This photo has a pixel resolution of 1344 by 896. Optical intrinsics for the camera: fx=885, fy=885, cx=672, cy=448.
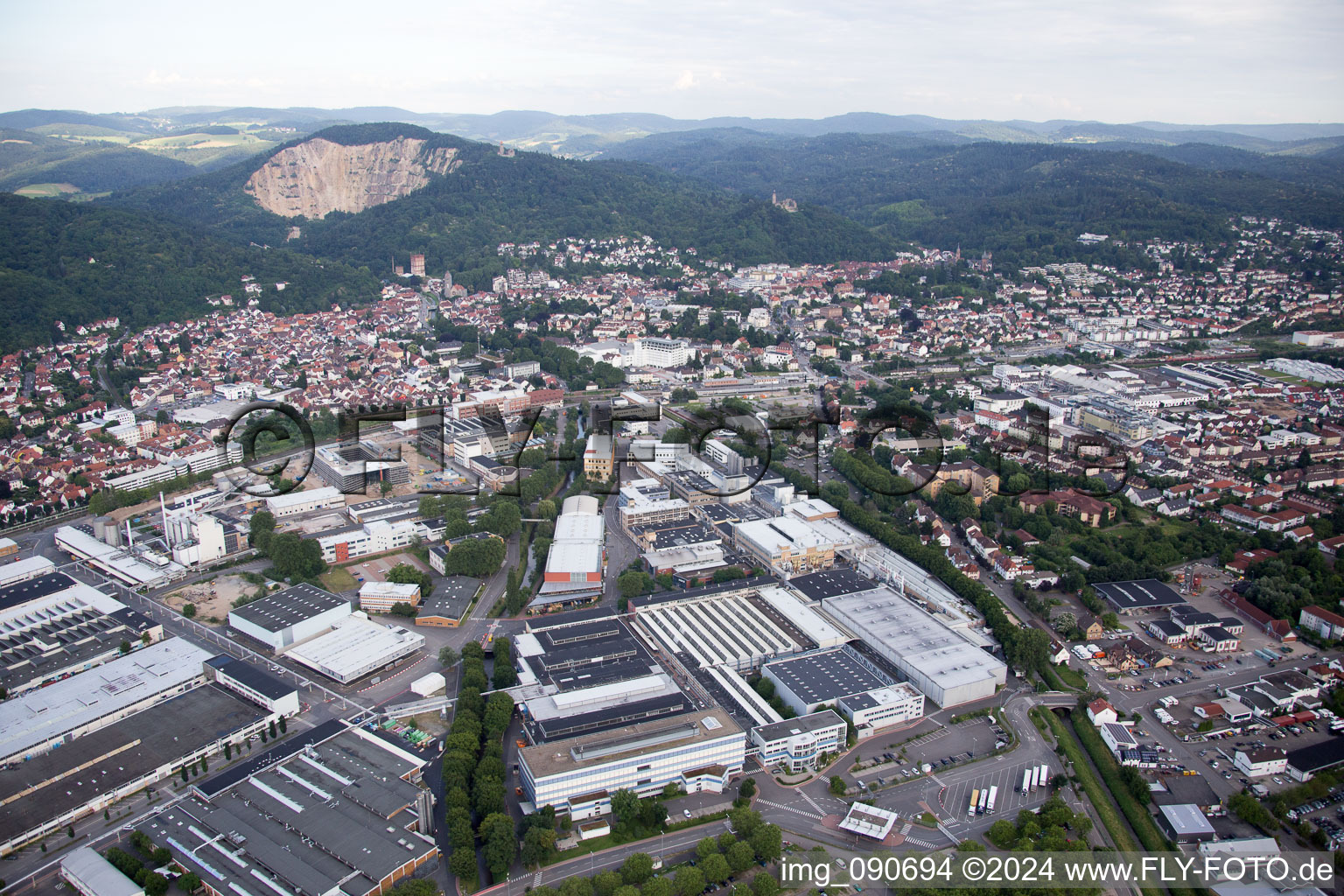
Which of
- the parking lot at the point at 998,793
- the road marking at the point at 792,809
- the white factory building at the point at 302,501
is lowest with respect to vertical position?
the road marking at the point at 792,809

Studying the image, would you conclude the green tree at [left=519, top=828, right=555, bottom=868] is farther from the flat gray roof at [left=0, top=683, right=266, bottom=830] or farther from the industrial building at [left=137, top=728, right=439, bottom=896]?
the flat gray roof at [left=0, top=683, right=266, bottom=830]

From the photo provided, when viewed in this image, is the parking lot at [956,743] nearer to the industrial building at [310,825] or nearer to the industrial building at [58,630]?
the industrial building at [310,825]

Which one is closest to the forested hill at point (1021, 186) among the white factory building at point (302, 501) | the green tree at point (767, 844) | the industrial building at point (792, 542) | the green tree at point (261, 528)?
the industrial building at point (792, 542)

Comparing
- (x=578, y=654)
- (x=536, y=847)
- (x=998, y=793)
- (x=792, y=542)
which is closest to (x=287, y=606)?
(x=578, y=654)

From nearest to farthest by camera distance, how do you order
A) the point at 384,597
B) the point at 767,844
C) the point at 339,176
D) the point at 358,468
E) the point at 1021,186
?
the point at 767,844
the point at 384,597
the point at 358,468
the point at 339,176
the point at 1021,186

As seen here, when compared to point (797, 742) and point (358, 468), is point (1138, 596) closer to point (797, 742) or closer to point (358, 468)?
point (797, 742)

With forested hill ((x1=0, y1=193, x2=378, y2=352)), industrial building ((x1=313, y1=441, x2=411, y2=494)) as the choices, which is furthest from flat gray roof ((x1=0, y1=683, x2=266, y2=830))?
forested hill ((x1=0, y1=193, x2=378, y2=352))
